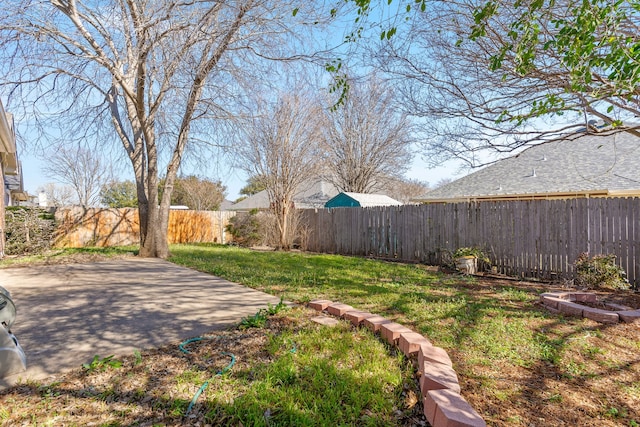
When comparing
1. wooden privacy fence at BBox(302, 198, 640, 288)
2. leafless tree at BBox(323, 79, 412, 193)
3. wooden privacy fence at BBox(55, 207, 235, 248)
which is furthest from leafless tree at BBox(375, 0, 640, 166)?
leafless tree at BBox(323, 79, 412, 193)

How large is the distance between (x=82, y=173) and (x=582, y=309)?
27.6 m

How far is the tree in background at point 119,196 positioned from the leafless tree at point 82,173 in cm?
455

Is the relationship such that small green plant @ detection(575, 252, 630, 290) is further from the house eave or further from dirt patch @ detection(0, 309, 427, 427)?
dirt patch @ detection(0, 309, 427, 427)

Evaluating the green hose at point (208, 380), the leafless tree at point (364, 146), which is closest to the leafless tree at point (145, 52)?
the green hose at point (208, 380)

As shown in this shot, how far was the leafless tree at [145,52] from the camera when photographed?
588cm

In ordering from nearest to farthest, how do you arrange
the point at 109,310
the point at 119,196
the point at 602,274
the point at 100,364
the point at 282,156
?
1. the point at 100,364
2. the point at 109,310
3. the point at 602,274
4. the point at 282,156
5. the point at 119,196

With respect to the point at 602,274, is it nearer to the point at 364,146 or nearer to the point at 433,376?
the point at 433,376

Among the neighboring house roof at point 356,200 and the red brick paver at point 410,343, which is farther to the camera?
the neighboring house roof at point 356,200

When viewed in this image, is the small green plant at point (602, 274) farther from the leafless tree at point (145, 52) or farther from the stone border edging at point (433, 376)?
the leafless tree at point (145, 52)

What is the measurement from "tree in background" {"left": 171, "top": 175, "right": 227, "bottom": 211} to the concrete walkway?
2295 centimetres

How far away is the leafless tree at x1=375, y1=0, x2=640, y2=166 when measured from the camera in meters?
4.42

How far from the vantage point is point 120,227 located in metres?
13.7

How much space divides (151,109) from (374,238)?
663 cm

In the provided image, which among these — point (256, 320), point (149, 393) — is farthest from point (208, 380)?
point (256, 320)
